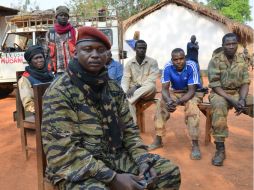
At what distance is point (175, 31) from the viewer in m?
18.5

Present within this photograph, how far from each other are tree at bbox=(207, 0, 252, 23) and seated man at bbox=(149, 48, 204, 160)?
29.9 m

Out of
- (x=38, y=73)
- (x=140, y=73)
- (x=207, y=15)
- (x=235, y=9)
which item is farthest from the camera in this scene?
(x=235, y=9)

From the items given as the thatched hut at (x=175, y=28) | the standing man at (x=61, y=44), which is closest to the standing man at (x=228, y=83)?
the standing man at (x=61, y=44)

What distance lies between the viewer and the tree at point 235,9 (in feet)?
110

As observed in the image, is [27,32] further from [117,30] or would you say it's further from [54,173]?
[54,173]

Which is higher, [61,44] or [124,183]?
[61,44]

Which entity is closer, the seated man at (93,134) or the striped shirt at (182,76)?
the seated man at (93,134)

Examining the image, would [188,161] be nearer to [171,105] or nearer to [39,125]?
[171,105]

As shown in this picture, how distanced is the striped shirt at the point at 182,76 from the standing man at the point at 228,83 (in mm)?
223

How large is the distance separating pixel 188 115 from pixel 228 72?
2.50 feet

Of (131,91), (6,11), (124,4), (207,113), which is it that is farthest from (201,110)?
(124,4)

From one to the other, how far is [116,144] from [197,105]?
2610 millimetres

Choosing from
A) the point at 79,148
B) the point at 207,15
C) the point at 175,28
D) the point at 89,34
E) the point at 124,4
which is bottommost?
the point at 79,148

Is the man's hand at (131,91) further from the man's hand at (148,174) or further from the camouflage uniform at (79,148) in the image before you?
the man's hand at (148,174)
